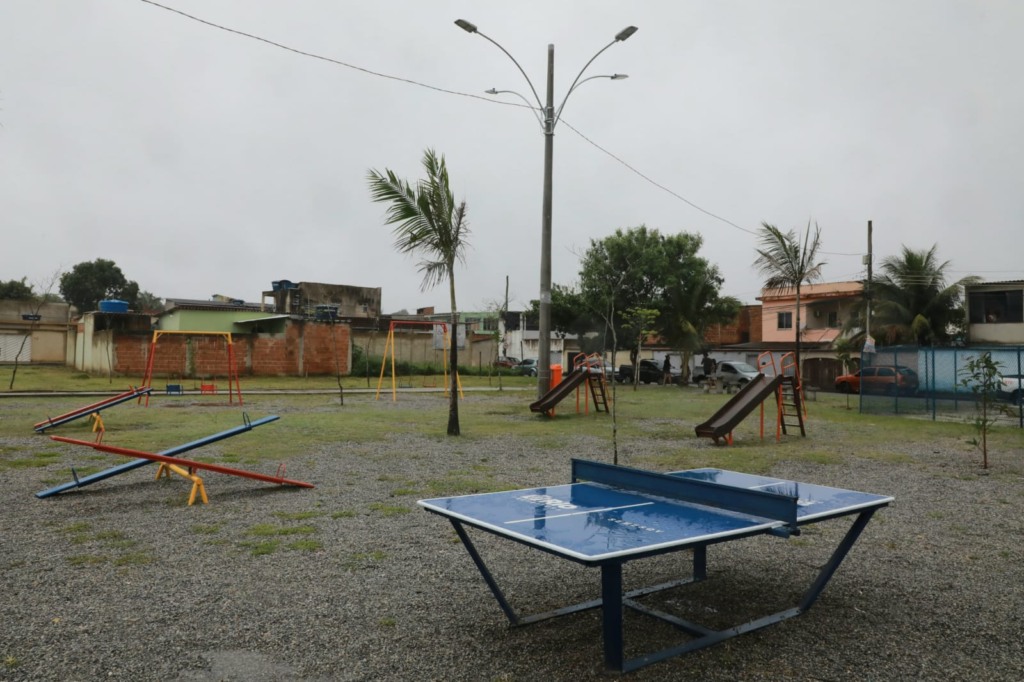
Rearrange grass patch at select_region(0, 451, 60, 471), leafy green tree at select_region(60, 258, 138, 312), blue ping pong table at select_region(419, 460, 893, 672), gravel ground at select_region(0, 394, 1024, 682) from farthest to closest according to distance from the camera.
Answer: leafy green tree at select_region(60, 258, 138, 312) < grass patch at select_region(0, 451, 60, 471) < gravel ground at select_region(0, 394, 1024, 682) < blue ping pong table at select_region(419, 460, 893, 672)

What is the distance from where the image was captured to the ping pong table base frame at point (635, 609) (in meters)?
3.85

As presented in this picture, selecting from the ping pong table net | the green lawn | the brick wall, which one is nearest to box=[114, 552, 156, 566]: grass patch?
the ping pong table net

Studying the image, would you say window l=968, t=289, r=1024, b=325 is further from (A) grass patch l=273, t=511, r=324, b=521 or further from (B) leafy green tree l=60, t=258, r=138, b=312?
(B) leafy green tree l=60, t=258, r=138, b=312

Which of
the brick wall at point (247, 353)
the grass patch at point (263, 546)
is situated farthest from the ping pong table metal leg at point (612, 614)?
the brick wall at point (247, 353)

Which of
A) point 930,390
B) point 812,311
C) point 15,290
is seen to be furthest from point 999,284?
point 15,290

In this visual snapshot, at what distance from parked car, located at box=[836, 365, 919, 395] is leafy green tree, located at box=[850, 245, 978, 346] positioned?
48.4 feet

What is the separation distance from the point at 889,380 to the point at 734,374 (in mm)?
12117

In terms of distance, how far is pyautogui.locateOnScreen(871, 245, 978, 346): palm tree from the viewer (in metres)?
37.2

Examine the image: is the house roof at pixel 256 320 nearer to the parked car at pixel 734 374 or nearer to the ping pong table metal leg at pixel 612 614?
the parked car at pixel 734 374

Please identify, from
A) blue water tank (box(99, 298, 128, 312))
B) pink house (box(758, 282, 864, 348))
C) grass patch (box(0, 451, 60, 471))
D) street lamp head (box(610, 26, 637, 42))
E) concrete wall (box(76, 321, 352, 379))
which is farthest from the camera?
pink house (box(758, 282, 864, 348))

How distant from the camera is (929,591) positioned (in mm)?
5422

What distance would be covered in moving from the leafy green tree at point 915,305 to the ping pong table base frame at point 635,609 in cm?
3589

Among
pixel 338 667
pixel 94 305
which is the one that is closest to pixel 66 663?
pixel 338 667

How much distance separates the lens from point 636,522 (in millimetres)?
4457
